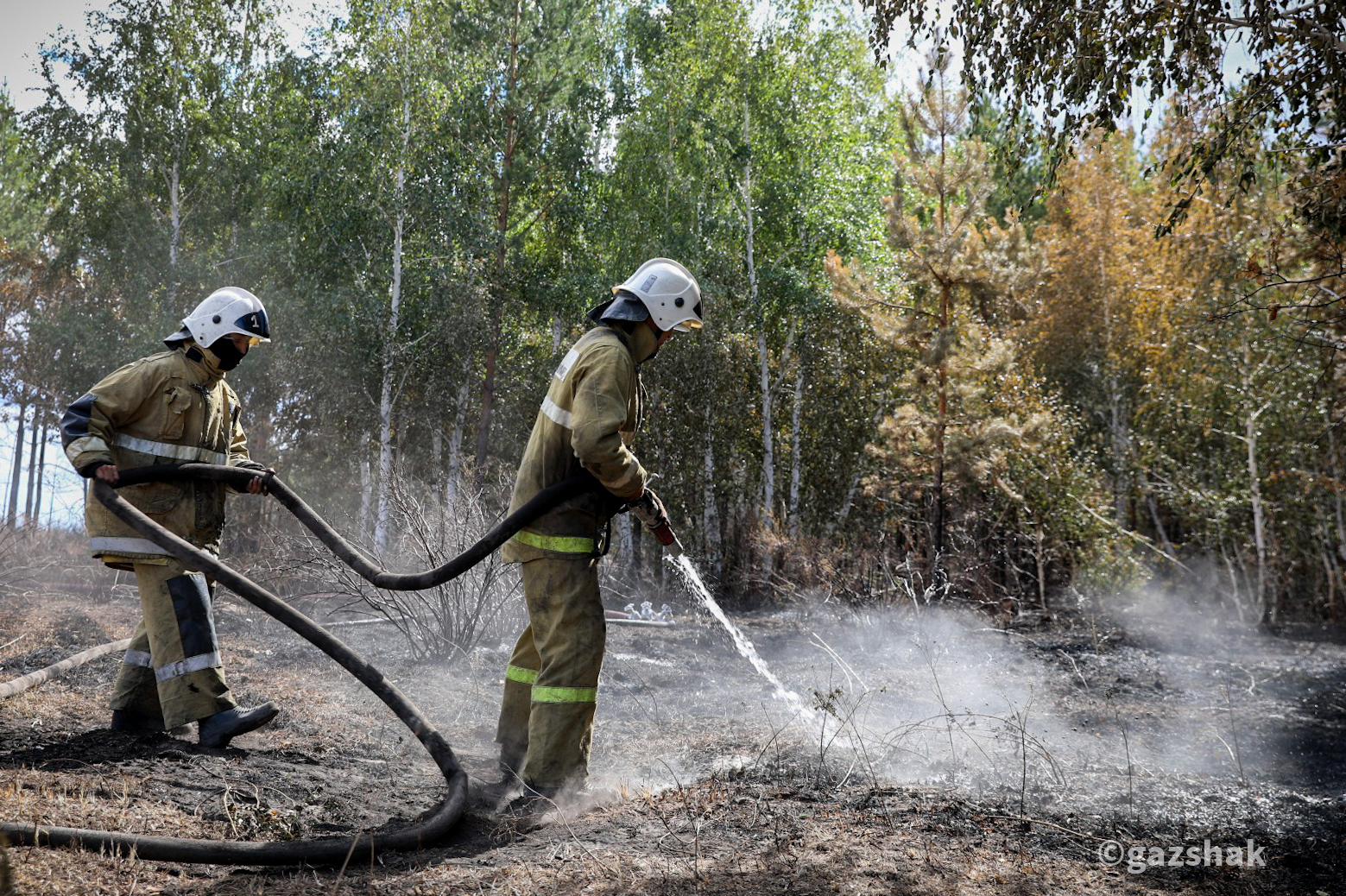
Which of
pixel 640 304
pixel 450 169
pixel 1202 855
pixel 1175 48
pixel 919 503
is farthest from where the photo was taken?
pixel 450 169

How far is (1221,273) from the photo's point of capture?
1260cm

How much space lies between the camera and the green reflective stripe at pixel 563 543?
402cm

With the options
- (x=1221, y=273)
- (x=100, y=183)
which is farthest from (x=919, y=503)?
(x=100, y=183)

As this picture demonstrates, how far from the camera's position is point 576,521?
13.3ft

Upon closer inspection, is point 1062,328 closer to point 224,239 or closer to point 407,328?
point 407,328

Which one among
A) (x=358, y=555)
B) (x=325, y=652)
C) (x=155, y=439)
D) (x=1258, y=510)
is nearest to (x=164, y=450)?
(x=155, y=439)

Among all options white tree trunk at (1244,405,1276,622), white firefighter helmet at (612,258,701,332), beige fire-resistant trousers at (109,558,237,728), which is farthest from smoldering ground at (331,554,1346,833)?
white firefighter helmet at (612,258,701,332)

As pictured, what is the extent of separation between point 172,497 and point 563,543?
196cm

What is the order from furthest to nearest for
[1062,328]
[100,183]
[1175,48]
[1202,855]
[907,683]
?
[100,183] → [1062,328] → [907,683] → [1175,48] → [1202,855]

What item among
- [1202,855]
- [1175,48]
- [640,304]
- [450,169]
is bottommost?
[1202,855]

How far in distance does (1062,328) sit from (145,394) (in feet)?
57.8

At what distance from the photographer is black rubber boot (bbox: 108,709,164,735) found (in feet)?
14.6

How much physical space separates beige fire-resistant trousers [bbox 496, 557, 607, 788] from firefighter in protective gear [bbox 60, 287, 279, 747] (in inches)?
52.6

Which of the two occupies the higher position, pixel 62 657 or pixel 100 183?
pixel 100 183
